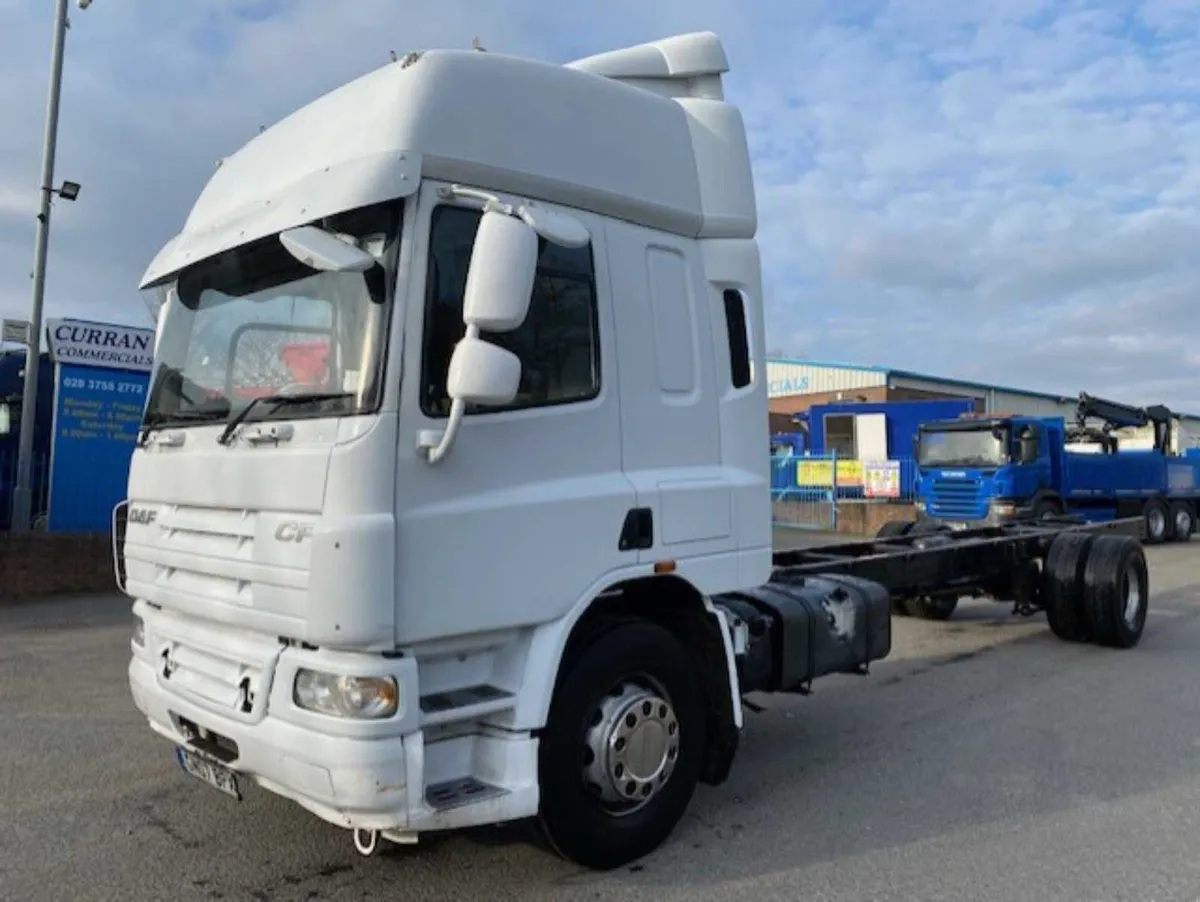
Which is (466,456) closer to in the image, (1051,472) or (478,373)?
(478,373)

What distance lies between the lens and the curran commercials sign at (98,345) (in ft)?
43.2

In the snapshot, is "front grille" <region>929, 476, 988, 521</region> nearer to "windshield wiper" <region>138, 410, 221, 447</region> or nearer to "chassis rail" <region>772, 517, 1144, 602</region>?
"chassis rail" <region>772, 517, 1144, 602</region>

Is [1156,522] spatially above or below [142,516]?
below

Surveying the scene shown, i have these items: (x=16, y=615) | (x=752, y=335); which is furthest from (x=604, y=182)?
(x=16, y=615)

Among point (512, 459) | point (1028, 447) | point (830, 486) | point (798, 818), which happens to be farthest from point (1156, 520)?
point (512, 459)

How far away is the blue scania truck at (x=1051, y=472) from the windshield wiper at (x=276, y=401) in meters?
13.9

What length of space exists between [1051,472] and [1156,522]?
5144 mm

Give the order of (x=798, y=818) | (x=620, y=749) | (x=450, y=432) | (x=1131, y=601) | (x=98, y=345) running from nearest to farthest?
(x=450, y=432) → (x=620, y=749) → (x=798, y=818) → (x=1131, y=601) → (x=98, y=345)

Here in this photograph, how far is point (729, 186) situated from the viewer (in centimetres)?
466

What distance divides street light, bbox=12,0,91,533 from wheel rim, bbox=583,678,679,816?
1121cm

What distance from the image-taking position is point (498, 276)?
3232mm

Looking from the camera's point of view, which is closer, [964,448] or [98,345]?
[98,345]

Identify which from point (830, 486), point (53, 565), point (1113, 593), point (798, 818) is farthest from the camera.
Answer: point (830, 486)

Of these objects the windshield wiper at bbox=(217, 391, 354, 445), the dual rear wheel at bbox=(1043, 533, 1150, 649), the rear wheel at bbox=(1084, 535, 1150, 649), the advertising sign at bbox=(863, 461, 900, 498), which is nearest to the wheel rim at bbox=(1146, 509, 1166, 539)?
the advertising sign at bbox=(863, 461, 900, 498)
